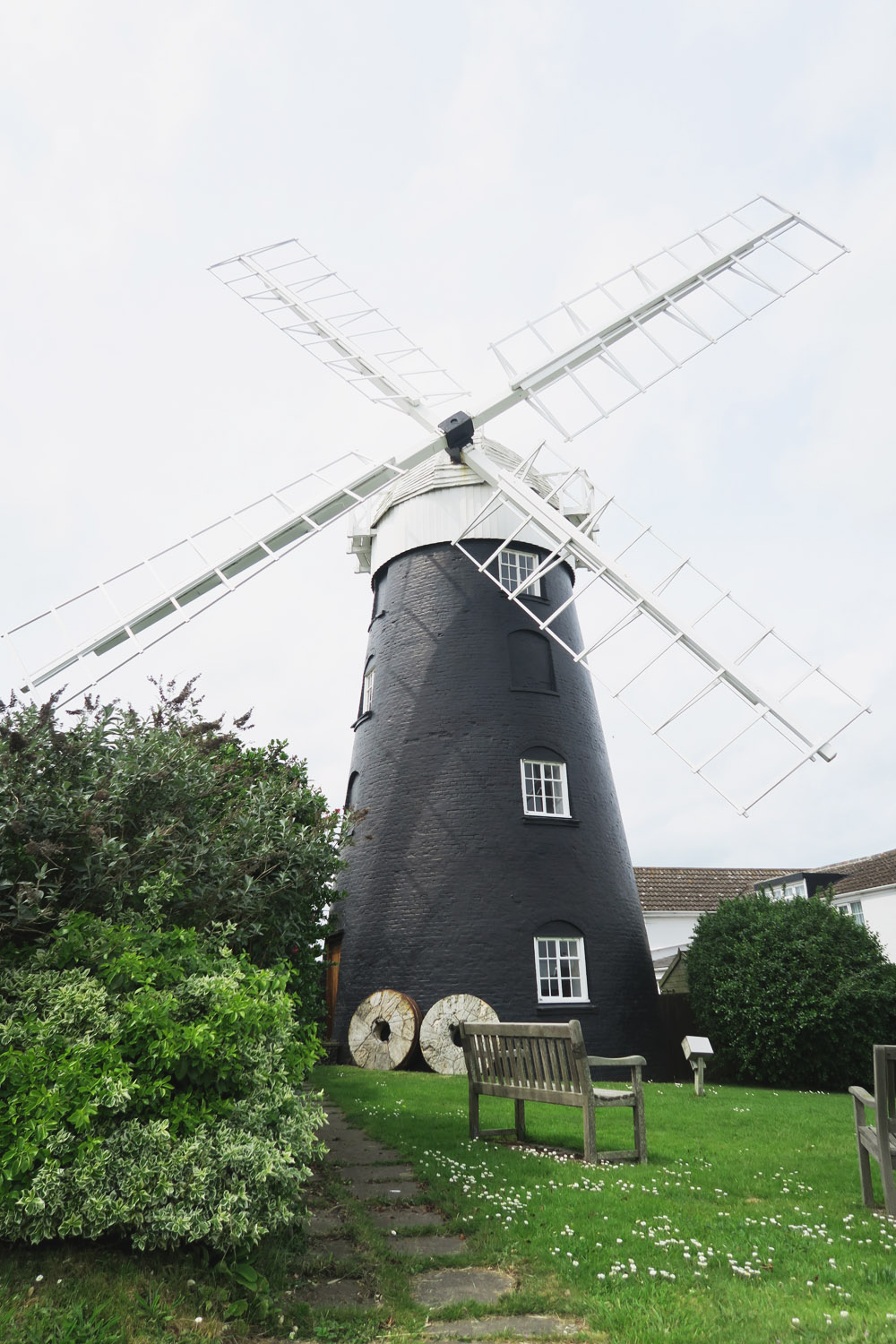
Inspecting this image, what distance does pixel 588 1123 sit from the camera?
705 cm

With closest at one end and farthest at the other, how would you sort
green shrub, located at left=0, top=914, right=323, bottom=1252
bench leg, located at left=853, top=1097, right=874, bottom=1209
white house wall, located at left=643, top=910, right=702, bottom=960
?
green shrub, located at left=0, top=914, right=323, bottom=1252 → bench leg, located at left=853, top=1097, right=874, bottom=1209 → white house wall, located at left=643, top=910, right=702, bottom=960

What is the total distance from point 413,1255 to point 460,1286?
533 mm

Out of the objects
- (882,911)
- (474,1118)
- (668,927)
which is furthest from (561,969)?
(668,927)

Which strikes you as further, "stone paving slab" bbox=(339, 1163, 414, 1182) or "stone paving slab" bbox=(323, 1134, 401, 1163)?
"stone paving slab" bbox=(323, 1134, 401, 1163)

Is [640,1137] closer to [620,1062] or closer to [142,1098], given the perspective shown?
[620,1062]

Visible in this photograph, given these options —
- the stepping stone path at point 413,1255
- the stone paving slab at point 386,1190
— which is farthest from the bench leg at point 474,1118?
the stone paving slab at point 386,1190

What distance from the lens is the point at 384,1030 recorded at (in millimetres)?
14328

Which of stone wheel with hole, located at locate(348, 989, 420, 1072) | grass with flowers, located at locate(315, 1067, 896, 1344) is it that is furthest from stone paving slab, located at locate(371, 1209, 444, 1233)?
stone wheel with hole, located at locate(348, 989, 420, 1072)

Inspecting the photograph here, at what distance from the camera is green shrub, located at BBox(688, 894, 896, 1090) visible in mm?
14312

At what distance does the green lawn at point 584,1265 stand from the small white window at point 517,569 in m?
11.1

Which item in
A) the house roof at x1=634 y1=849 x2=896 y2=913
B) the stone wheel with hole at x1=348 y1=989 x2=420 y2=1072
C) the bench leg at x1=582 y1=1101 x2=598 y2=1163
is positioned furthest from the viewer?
the house roof at x1=634 y1=849 x2=896 y2=913

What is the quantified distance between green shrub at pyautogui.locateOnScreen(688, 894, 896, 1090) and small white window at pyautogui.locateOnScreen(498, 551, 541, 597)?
7.28 m

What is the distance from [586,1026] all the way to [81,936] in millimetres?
10817

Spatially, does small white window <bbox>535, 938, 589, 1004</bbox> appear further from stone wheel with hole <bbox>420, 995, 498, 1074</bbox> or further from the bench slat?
the bench slat
